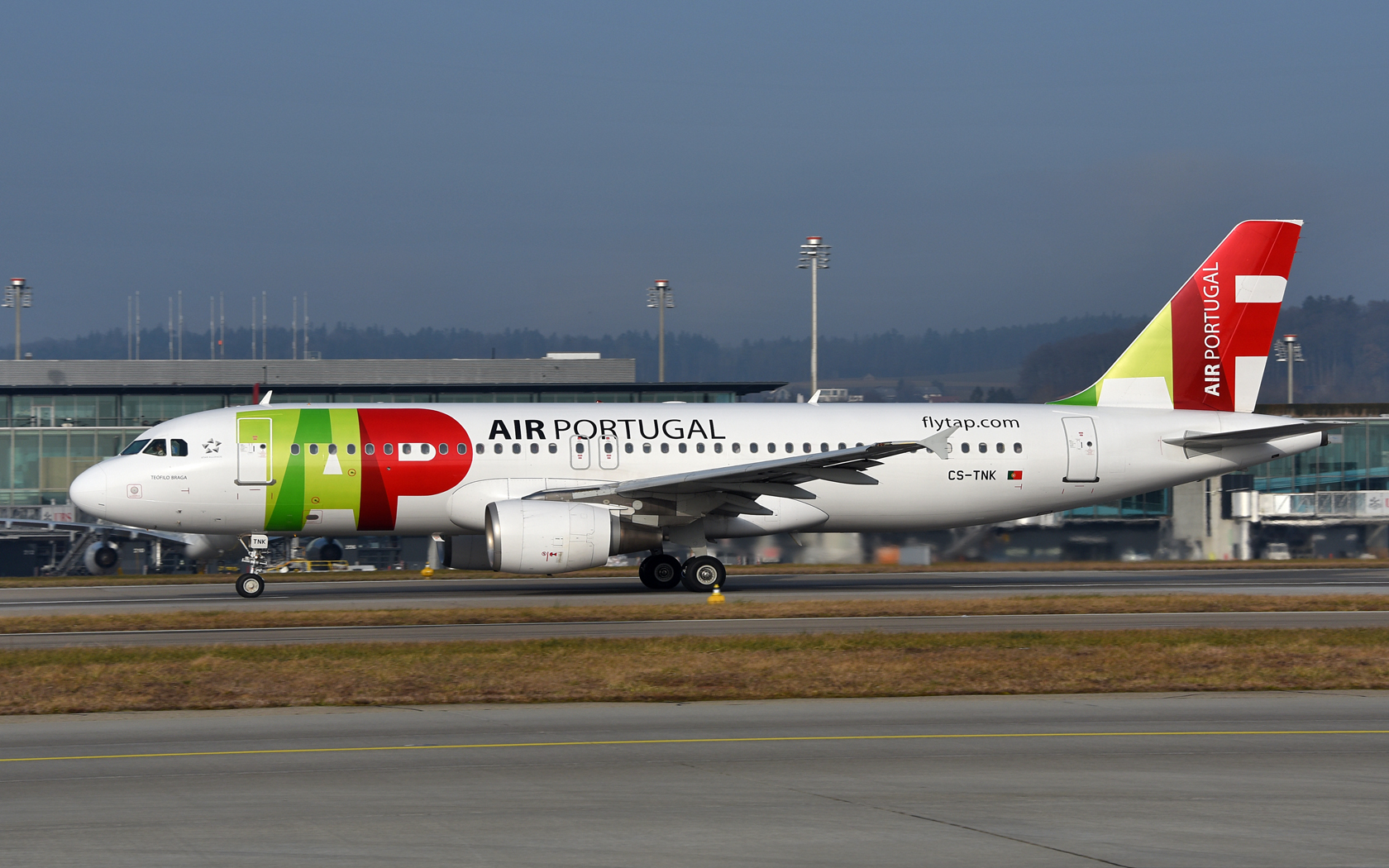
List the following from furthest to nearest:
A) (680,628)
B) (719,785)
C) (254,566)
→ (254,566) < (680,628) < (719,785)

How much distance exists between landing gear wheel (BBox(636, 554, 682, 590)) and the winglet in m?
5.80

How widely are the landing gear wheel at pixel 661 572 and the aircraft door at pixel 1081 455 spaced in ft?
29.1

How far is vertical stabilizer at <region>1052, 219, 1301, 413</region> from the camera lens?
30.5 metres

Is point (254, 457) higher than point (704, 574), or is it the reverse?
point (254, 457)

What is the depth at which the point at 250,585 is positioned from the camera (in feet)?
86.5

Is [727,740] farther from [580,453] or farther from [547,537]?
[580,453]

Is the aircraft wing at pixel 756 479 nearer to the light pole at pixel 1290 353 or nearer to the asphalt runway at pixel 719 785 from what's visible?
the asphalt runway at pixel 719 785

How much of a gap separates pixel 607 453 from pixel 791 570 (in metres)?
10.8

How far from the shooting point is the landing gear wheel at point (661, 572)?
27.6 metres

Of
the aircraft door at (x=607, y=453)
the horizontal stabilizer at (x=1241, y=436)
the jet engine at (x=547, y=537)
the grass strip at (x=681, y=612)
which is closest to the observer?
the grass strip at (x=681, y=612)

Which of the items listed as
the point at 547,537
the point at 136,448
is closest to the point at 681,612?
the point at 547,537

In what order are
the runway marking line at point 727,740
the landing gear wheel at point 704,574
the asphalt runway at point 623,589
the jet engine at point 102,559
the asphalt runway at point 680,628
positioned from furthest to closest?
the jet engine at point 102,559
the landing gear wheel at point 704,574
the asphalt runway at point 623,589
the asphalt runway at point 680,628
the runway marking line at point 727,740

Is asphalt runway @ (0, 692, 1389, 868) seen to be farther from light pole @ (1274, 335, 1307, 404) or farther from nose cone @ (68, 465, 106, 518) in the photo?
light pole @ (1274, 335, 1307, 404)

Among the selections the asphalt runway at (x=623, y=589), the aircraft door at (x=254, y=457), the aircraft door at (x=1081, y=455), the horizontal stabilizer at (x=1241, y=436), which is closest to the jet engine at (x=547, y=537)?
the asphalt runway at (x=623, y=589)
